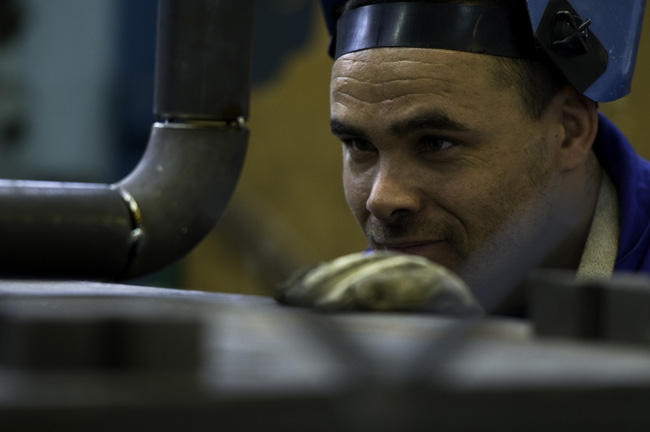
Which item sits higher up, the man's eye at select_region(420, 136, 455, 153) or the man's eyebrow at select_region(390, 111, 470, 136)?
the man's eyebrow at select_region(390, 111, 470, 136)

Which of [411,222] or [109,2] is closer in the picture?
[411,222]

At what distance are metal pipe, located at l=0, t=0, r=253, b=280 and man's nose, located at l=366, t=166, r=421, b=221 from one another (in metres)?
0.45

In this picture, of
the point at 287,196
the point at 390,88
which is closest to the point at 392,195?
the point at 390,88

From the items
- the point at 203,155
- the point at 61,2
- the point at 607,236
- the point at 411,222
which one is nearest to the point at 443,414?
the point at 203,155

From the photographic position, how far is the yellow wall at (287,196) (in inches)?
183

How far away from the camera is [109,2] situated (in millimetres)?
4812

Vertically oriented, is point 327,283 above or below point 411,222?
above

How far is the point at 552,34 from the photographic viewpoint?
69.1 inches

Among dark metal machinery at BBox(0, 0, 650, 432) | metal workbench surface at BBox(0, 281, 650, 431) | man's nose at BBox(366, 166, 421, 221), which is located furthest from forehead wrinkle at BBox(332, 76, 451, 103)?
metal workbench surface at BBox(0, 281, 650, 431)

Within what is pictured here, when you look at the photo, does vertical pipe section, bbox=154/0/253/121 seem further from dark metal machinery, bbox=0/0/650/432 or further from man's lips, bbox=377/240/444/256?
dark metal machinery, bbox=0/0/650/432

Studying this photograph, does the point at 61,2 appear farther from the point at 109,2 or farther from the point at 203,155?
the point at 203,155

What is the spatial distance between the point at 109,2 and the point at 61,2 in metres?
0.25

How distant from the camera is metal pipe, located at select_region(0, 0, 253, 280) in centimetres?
110

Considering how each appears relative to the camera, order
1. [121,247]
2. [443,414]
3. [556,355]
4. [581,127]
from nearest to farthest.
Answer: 1. [443,414]
2. [556,355]
3. [121,247]
4. [581,127]
